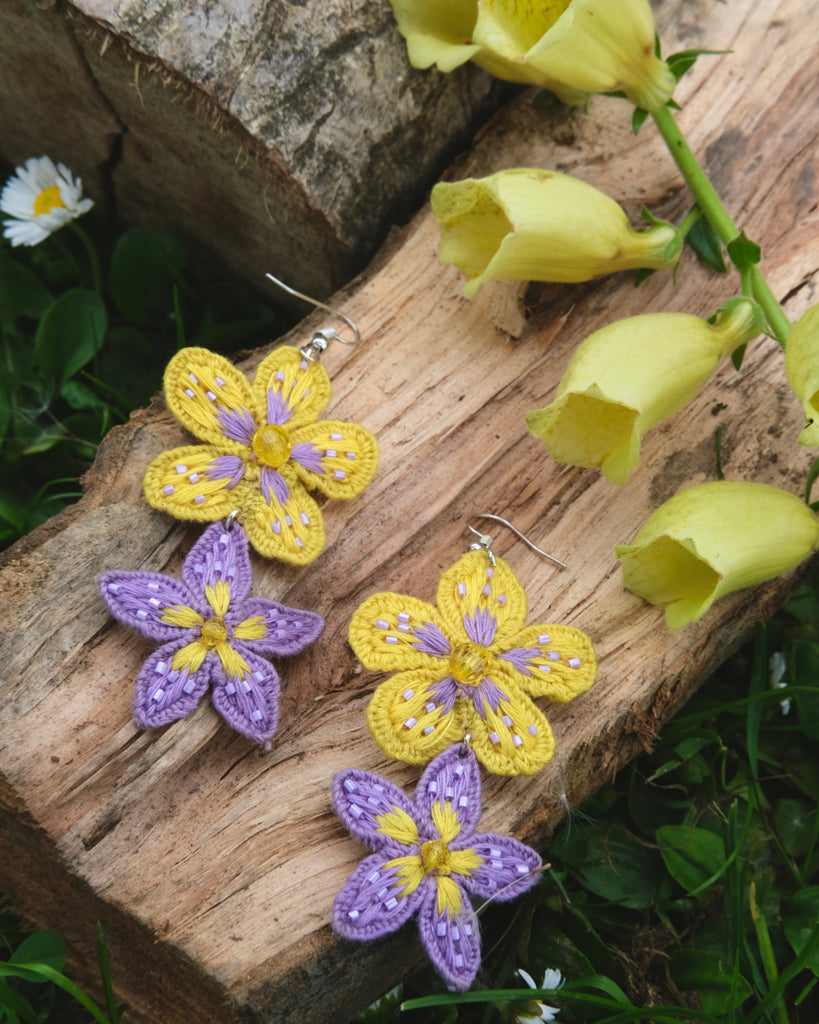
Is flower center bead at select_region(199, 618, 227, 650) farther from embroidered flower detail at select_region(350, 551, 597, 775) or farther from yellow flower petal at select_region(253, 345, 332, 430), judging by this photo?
yellow flower petal at select_region(253, 345, 332, 430)

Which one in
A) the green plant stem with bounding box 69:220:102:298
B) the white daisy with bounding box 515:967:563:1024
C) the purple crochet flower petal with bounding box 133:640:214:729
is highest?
the green plant stem with bounding box 69:220:102:298

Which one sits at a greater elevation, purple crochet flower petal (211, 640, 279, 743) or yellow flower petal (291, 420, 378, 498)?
yellow flower petal (291, 420, 378, 498)

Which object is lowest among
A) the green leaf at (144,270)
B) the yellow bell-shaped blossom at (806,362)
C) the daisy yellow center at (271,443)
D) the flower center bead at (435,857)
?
the flower center bead at (435,857)

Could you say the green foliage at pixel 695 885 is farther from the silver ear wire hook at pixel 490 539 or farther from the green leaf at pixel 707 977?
the silver ear wire hook at pixel 490 539

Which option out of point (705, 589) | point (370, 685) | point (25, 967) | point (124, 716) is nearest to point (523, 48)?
point (705, 589)

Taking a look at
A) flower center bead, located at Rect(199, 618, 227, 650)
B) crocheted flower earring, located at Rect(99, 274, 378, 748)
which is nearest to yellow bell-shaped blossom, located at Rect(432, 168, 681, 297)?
crocheted flower earring, located at Rect(99, 274, 378, 748)

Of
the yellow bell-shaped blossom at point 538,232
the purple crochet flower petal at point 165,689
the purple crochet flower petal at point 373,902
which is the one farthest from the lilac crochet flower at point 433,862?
the yellow bell-shaped blossom at point 538,232

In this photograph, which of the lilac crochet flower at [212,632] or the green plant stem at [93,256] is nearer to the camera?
the lilac crochet flower at [212,632]
